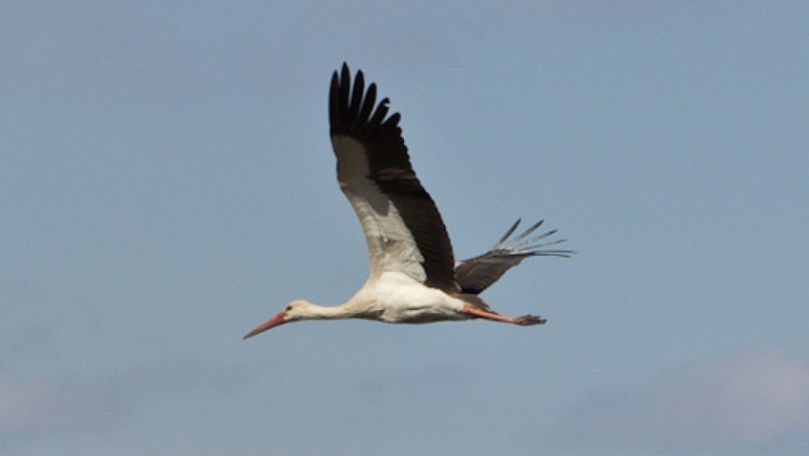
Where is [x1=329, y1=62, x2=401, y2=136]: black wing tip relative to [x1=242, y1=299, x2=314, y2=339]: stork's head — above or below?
above

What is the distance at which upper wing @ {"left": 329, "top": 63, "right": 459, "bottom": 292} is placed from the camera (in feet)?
68.3

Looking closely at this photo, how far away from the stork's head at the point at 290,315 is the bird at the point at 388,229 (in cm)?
1

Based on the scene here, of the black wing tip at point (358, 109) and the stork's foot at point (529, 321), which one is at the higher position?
the black wing tip at point (358, 109)

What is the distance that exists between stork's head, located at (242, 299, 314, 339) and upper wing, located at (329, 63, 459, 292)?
1.56 m

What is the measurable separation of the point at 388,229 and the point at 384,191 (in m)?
0.75

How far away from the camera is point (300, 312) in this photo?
77.5 ft

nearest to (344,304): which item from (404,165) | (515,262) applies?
(404,165)

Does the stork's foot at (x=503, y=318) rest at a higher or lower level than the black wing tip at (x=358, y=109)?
lower

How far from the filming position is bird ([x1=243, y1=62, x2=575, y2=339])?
20.8m

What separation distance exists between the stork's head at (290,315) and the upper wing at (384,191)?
1.56 meters

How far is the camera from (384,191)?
21.3 meters

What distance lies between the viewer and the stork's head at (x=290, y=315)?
77.4 feet

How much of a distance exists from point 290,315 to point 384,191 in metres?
3.27

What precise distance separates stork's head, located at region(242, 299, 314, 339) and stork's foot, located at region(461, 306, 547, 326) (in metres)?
2.41
